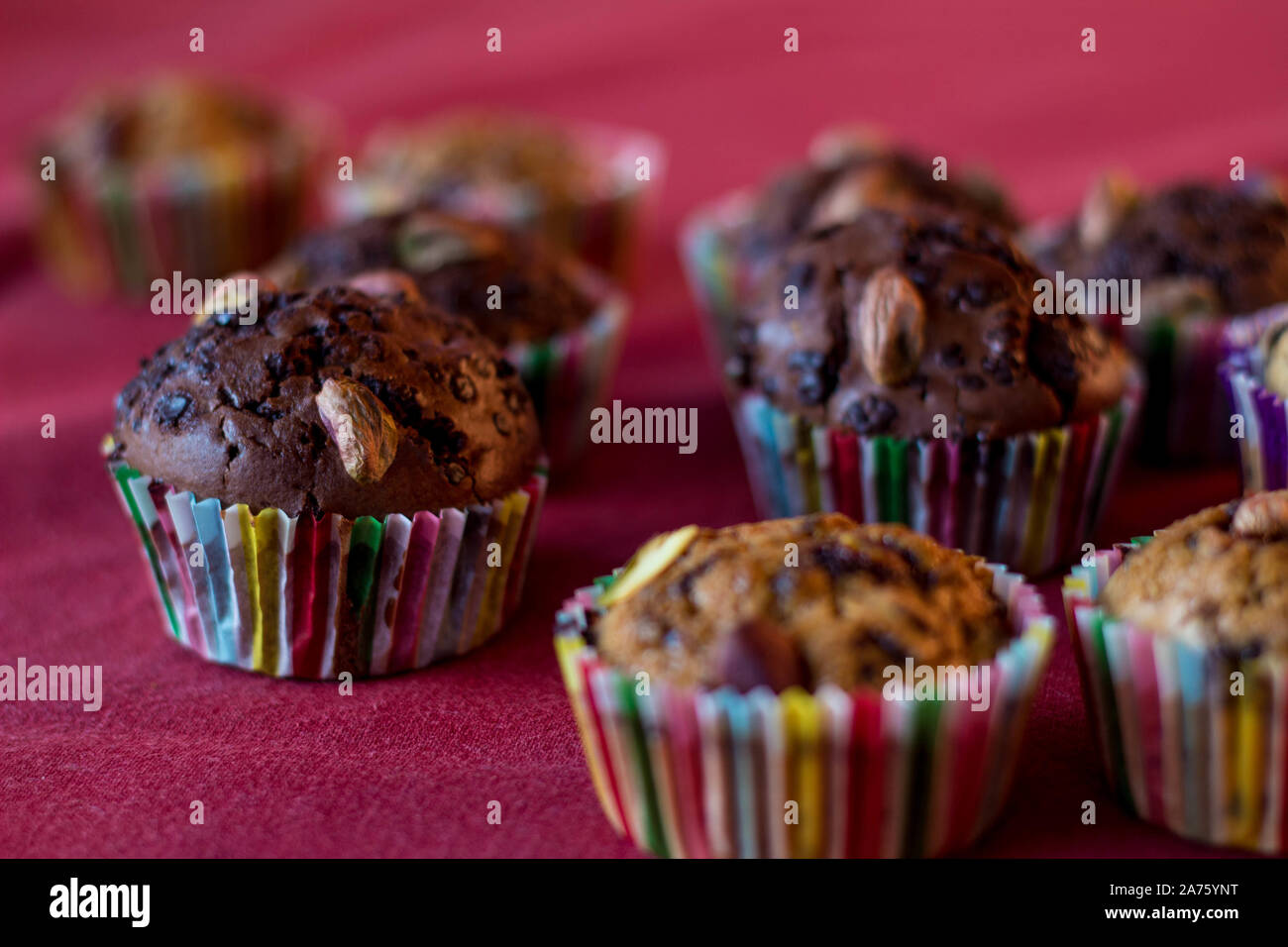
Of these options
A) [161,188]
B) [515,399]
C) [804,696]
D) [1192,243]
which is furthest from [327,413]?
[161,188]

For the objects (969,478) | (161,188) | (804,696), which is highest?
(161,188)

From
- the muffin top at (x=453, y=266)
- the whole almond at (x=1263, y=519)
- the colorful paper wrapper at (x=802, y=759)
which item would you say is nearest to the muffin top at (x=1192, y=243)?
the muffin top at (x=453, y=266)

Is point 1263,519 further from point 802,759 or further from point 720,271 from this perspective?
point 720,271

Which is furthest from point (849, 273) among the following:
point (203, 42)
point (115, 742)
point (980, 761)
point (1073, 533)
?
point (203, 42)

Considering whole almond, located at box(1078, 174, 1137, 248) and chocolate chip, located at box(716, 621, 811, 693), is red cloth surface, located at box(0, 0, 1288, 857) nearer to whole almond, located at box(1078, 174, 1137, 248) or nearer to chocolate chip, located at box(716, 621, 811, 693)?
chocolate chip, located at box(716, 621, 811, 693)

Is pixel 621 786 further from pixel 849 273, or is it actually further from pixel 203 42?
pixel 203 42

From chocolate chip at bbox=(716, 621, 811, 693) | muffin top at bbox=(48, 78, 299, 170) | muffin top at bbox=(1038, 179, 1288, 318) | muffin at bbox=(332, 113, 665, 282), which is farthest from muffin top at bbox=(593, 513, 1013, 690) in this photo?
muffin top at bbox=(48, 78, 299, 170)
